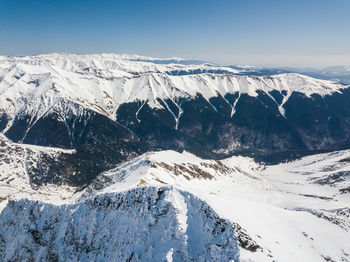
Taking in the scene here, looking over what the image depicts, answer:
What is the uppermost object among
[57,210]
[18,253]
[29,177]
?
[57,210]

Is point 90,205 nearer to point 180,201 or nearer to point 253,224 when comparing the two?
point 180,201

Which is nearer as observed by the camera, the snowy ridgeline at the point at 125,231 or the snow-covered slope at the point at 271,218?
the snowy ridgeline at the point at 125,231

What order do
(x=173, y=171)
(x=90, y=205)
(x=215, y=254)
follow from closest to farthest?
(x=215, y=254) → (x=90, y=205) → (x=173, y=171)

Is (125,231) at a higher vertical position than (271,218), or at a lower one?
higher

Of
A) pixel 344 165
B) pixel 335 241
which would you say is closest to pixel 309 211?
pixel 335 241

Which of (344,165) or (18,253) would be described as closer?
(18,253)

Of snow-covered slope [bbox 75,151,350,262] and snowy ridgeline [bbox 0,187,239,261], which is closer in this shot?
snowy ridgeline [bbox 0,187,239,261]

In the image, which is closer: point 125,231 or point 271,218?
point 125,231

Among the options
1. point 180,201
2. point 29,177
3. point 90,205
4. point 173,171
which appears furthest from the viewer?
point 29,177
